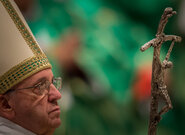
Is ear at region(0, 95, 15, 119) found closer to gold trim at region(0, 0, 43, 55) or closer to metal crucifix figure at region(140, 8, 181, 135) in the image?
gold trim at region(0, 0, 43, 55)

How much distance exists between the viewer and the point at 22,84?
185 centimetres

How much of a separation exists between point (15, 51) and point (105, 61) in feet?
2.85

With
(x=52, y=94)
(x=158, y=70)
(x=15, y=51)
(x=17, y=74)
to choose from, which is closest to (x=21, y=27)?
(x=15, y=51)

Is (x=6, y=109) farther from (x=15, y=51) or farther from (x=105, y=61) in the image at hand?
(x=105, y=61)

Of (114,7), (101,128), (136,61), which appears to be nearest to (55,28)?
→ (114,7)

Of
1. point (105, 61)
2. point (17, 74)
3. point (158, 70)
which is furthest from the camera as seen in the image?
point (105, 61)

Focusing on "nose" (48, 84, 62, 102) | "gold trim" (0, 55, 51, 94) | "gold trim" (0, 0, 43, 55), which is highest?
"gold trim" (0, 0, 43, 55)

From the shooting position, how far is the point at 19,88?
1844 millimetres

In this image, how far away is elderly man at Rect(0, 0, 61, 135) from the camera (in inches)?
72.3

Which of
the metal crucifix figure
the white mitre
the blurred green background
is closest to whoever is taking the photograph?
the white mitre

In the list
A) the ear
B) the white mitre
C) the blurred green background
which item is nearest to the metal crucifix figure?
the blurred green background

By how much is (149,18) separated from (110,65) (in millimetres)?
432

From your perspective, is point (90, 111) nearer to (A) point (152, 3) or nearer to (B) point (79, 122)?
(B) point (79, 122)

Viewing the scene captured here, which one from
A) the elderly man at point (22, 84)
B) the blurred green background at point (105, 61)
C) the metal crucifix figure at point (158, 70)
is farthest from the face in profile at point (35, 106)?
the blurred green background at point (105, 61)
